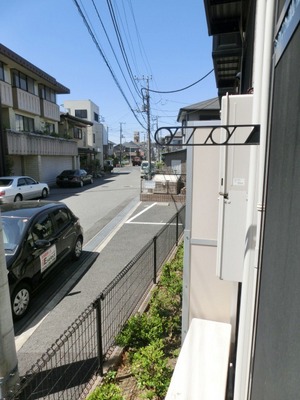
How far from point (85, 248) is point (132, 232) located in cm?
199

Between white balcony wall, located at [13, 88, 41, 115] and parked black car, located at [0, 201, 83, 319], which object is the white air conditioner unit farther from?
white balcony wall, located at [13, 88, 41, 115]

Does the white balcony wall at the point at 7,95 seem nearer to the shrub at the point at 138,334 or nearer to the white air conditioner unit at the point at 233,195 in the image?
the shrub at the point at 138,334

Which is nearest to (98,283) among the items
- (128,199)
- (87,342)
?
(87,342)

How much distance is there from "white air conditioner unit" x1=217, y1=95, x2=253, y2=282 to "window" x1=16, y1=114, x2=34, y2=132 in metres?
20.3

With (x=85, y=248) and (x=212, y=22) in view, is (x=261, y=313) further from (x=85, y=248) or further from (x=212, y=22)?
(x=85, y=248)

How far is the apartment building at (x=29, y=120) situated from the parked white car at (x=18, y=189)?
60.2 inches

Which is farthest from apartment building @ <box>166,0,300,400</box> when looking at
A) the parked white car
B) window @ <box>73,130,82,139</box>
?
window @ <box>73,130,82,139</box>

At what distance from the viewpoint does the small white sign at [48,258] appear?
5.16 m

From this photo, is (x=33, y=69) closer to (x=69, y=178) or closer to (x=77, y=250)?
(x=69, y=178)

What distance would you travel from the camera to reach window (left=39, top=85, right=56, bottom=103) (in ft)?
75.7

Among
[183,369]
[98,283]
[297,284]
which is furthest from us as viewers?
[98,283]

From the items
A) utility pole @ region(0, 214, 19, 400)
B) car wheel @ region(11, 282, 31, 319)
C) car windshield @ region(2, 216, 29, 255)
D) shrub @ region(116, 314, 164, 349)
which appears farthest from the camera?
car windshield @ region(2, 216, 29, 255)

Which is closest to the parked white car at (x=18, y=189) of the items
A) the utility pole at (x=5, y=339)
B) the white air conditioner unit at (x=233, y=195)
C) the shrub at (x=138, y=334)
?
the shrub at (x=138, y=334)

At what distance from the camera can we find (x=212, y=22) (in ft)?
15.5
